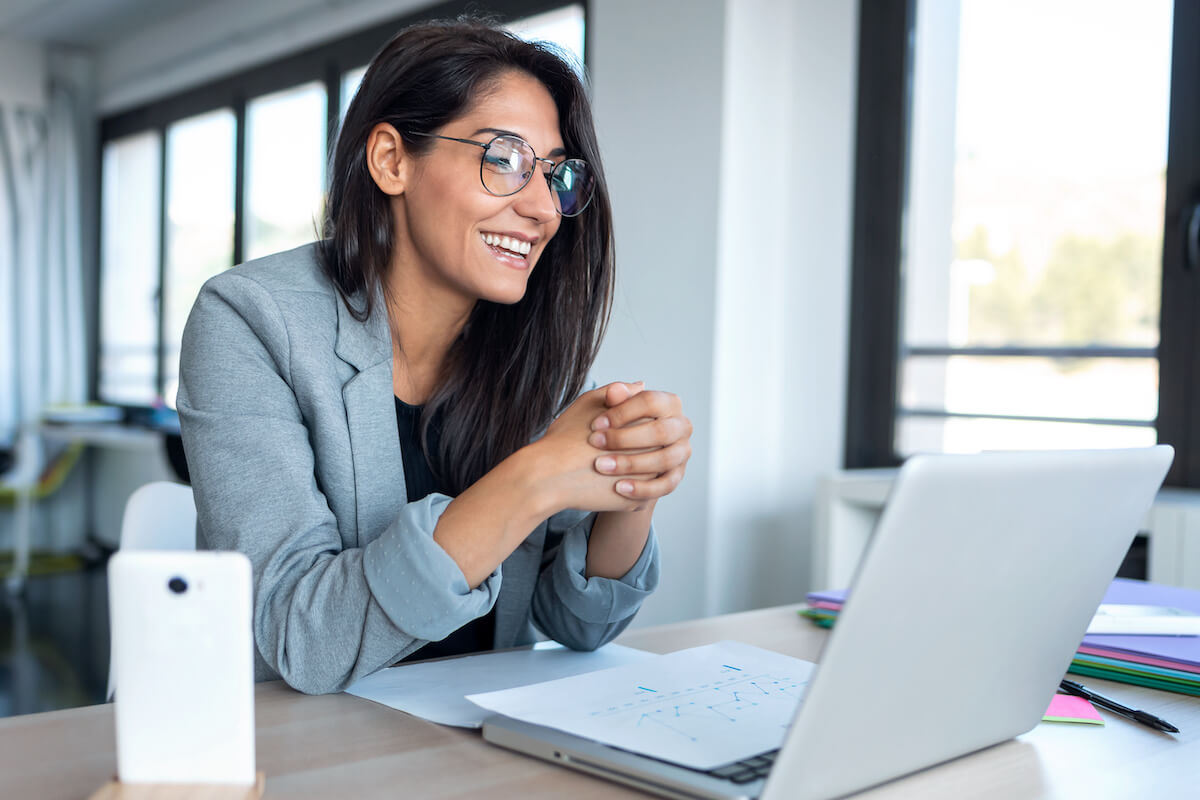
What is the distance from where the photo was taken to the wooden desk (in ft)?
2.18

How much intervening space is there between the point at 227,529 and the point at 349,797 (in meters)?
0.39

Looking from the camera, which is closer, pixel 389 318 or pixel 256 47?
pixel 389 318

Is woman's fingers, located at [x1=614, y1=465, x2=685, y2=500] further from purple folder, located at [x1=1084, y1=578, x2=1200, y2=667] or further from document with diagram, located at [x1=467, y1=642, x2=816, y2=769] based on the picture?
purple folder, located at [x1=1084, y1=578, x2=1200, y2=667]

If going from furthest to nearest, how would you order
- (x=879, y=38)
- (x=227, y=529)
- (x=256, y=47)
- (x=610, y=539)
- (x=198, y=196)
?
1. (x=198, y=196)
2. (x=256, y=47)
3. (x=879, y=38)
4. (x=610, y=539)
5. (x=227, y=529)

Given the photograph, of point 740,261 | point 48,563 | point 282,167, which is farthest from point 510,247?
point 48,563

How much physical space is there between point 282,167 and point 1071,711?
15.1 feet

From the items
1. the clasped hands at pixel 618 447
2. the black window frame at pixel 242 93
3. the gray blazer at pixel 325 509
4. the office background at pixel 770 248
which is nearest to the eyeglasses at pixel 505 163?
the gray blazer at pixel 325 509

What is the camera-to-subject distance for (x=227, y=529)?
95cm

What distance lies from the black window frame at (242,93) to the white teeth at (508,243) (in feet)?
6.86

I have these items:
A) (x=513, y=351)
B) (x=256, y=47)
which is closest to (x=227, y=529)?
(x=513, y=351)

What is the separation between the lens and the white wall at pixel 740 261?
2799mm

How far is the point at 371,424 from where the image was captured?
111 centimetres

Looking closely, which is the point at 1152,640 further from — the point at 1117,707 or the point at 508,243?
the point at 508,243

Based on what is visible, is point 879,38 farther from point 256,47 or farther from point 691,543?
point 256,47
